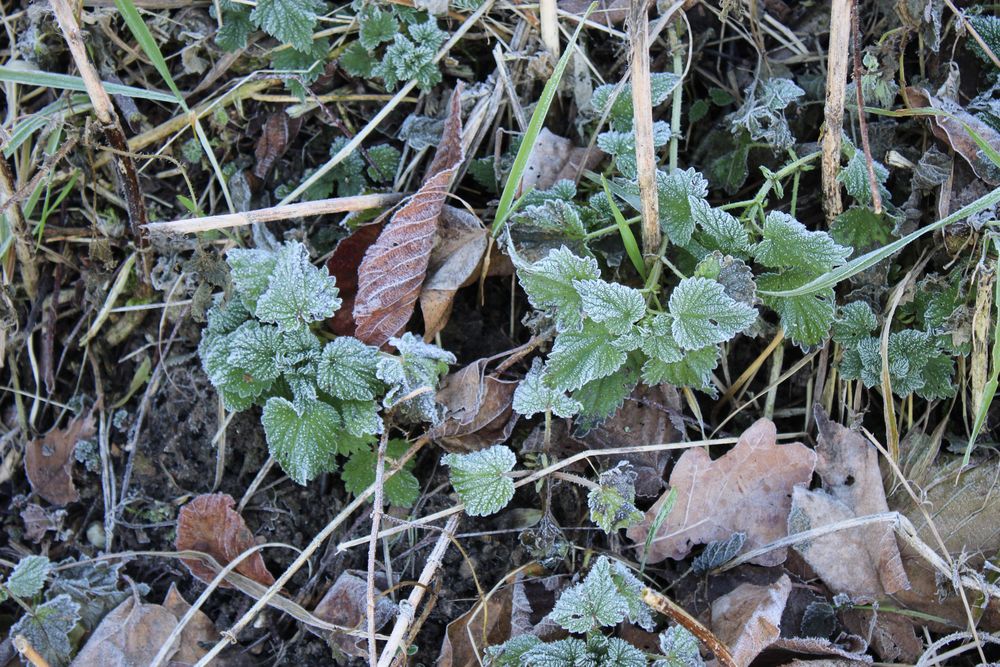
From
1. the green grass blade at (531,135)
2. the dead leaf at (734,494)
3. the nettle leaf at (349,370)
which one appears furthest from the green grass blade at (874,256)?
the nettle leaf at (349,370)

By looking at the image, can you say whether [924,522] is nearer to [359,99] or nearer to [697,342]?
[697,342]

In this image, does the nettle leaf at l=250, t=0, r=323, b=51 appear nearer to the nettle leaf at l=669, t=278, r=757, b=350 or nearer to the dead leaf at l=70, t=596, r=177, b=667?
the nettle leaf at l=669, t=278, r=757, b=350

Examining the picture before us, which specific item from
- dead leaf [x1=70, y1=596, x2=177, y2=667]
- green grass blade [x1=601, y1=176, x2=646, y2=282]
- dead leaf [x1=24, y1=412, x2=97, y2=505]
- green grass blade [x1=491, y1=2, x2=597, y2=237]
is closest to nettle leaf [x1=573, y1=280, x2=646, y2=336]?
green grass blade [x1=601, y1=176, x2=646, y2=282]

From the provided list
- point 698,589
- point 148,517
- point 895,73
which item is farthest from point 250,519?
point 895,73

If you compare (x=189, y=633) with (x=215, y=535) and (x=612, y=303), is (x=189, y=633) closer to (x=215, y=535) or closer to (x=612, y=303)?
(x=215, y=535)

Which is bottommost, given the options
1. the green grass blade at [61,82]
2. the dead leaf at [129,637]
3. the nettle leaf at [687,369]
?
the dead leaf at [129,637]

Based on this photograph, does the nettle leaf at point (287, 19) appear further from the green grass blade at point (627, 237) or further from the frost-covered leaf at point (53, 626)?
the frost-covered leaf at point (53, 626)
